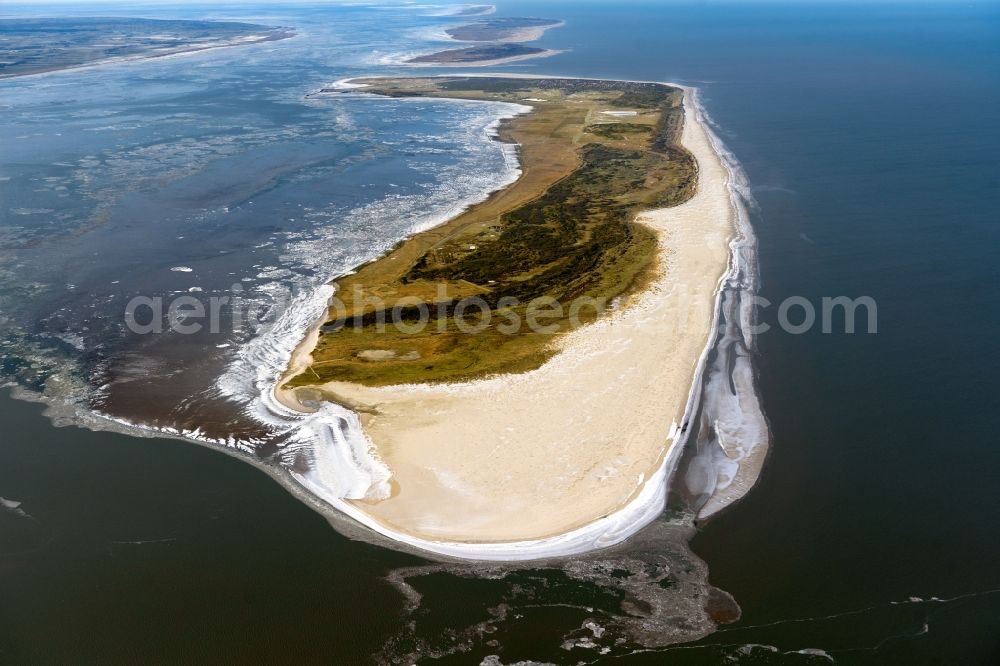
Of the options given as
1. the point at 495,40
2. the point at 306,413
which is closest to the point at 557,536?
the point at 306,413

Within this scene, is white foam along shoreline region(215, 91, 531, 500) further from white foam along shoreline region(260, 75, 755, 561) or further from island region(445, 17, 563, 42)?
island region(445, 17, 563, 42)

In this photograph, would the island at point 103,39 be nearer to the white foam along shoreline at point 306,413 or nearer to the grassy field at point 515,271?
the grassy field at point 515,271

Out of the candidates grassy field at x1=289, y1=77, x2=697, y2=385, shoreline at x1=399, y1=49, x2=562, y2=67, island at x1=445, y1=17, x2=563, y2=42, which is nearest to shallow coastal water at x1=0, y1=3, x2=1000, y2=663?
grassy field at x1=289, y1=77, x2=697, y2=385

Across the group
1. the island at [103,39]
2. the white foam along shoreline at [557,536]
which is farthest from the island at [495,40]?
the white foam along shoreline at [557,536]

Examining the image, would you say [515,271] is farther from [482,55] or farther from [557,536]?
[482,55]

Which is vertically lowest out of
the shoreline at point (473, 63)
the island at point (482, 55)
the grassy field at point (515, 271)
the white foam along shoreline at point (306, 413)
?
the white foam along shoreline at point (306, 413)

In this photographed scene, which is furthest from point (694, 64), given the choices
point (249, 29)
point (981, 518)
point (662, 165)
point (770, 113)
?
point (249, 29)
